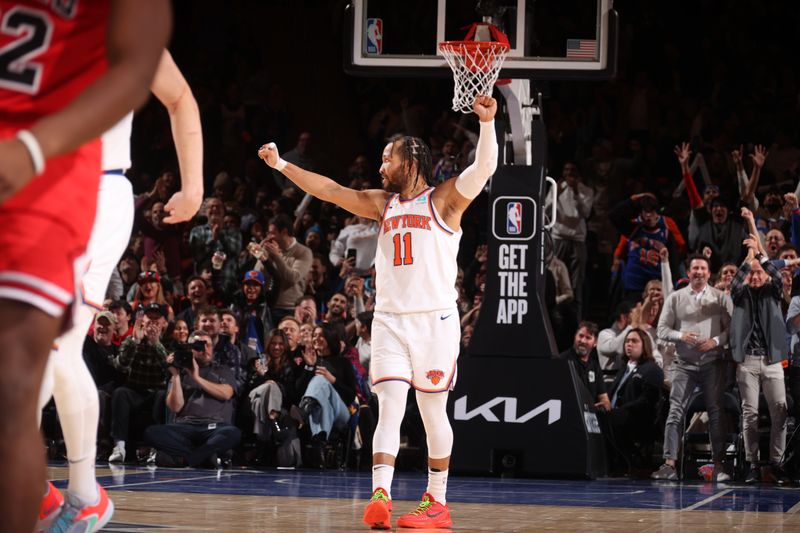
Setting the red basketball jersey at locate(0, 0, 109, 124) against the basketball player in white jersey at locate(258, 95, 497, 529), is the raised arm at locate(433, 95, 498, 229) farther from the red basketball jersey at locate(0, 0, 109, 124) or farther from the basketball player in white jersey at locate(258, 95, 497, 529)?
the red basketball jersey at locate(0, 0, 109, 124)

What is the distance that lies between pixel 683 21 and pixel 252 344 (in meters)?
9.15

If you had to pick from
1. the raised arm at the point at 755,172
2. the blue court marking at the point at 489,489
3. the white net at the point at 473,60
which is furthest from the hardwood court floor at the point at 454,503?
the raised arm at the point at 755,172

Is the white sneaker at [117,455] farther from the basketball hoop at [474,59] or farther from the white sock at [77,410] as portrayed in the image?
the white sock at [77,410]

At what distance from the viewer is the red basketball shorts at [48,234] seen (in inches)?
103

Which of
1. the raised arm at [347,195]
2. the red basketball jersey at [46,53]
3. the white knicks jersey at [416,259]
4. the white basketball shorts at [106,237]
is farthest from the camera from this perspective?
the raised arm at [347,195]

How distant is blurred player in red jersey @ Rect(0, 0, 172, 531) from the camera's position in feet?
8.55

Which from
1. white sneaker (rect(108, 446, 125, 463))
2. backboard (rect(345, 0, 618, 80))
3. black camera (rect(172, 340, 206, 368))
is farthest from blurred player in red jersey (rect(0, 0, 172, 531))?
white sneaker (rect(108, 446, 125, 463))

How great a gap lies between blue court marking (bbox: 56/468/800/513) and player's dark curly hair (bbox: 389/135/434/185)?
2.45 metres

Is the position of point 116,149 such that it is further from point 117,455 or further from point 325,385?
point 117,455

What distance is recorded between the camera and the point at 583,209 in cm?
1510

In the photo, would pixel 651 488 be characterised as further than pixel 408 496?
Yes

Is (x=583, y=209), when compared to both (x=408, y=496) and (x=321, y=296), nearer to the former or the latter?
(x=321, y=296)

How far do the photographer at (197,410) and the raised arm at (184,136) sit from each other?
7.55 metres

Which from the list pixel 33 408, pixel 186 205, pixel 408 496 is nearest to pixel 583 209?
pixel 408 496
